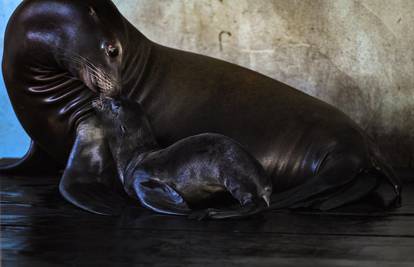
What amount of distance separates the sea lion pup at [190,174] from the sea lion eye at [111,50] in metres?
0.24

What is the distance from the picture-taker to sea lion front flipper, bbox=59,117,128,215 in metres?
3.04

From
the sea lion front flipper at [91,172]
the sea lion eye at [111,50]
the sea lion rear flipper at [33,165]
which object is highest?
the sea lion eye at [111,50]

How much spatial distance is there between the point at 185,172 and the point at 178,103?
610 millimetres

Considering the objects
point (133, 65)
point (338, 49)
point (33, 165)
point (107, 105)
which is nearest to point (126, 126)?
point (107, 105)

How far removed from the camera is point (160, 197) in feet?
9.36

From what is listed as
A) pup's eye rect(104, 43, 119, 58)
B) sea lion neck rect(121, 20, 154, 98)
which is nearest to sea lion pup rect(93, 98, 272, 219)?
pup's eye rect(104, 43, 119, 58)

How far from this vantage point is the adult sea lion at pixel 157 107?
3.12 meters

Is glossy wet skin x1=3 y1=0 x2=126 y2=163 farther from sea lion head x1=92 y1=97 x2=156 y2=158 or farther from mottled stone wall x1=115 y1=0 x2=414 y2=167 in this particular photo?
mottled stone wall x1=115 y1=0 x2=414 y2=167

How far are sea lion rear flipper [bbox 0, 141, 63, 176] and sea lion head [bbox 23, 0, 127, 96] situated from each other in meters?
0.65

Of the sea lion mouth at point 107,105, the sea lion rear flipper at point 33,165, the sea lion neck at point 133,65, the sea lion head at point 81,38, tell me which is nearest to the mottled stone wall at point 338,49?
the sea lion neck at point 133,65

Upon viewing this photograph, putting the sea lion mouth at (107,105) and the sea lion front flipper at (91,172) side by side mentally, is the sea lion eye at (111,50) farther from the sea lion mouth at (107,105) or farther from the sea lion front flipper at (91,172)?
the sea lion front flipper at (91,172)

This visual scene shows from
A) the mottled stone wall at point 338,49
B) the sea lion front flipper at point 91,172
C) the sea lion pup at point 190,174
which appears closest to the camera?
the sea lion pup at point 190,174

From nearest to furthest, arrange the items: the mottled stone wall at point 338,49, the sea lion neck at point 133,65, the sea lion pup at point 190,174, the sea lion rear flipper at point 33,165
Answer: the sea lion pup at point 190,174, the sea lion neck at point 133,65, the sea lion rear flipper at point 33,165, the mottled stone wall at point 338,49

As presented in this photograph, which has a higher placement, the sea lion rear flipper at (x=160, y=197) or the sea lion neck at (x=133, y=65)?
the sea lion neck at (x=133, y=65)
